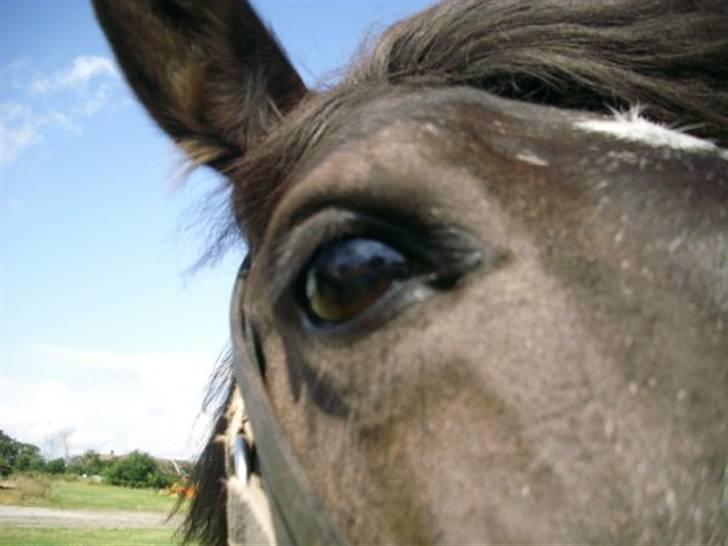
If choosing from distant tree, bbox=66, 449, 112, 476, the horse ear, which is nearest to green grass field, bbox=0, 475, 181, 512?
distant tree, bbox=66, 449, 112, 476

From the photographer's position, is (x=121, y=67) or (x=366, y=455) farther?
(x=121, y=67)

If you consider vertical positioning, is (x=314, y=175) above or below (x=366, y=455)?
above

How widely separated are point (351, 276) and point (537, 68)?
909 mm

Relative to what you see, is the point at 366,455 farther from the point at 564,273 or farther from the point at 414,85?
the point at 414,85

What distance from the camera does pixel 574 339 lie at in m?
1.54

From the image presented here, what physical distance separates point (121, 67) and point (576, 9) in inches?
57.6

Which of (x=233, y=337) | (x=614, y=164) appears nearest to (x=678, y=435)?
(x=614, y=164)

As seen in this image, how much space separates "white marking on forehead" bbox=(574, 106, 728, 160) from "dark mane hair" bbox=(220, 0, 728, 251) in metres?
0.26

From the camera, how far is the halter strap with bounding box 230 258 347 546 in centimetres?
179

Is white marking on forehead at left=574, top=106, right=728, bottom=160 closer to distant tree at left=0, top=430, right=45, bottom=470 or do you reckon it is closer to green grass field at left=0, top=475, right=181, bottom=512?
green grass field at left=0, top=475, right=181, bottom=512

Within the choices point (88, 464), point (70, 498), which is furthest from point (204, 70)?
point (88, 464)

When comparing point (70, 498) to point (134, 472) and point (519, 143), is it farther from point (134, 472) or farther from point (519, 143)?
point (519, 143)

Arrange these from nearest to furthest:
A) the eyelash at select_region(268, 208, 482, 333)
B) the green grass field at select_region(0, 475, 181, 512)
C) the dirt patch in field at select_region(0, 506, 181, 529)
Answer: the eyelash at select_region(268, 208, 482, 333)
the dirt patch in field at select_region(0, 506, 181, 529)
the green grass field at select_region(0, 475, 181, 512)

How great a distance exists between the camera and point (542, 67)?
2246 mm
